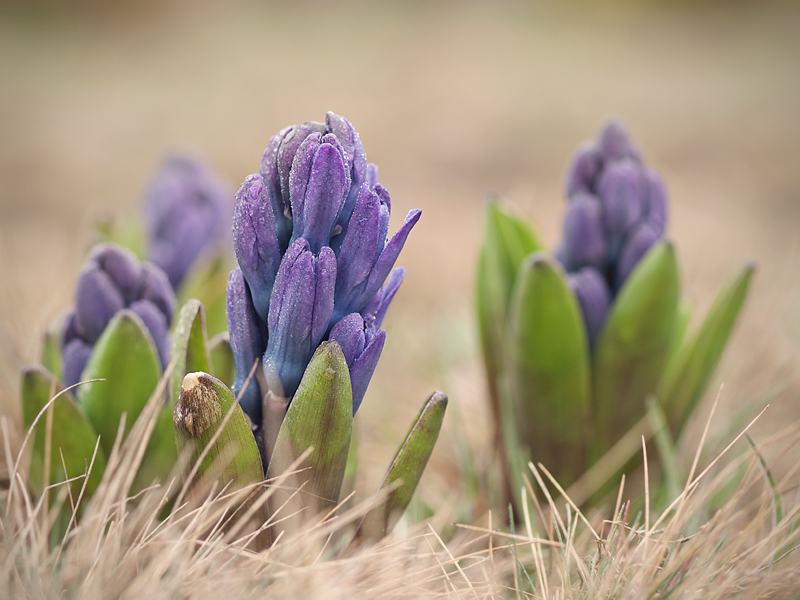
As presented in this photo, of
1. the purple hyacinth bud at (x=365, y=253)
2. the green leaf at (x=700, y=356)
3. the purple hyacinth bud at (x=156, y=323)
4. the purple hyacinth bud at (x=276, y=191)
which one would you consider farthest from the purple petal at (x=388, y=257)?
the green leaf at (x=700, y=356)

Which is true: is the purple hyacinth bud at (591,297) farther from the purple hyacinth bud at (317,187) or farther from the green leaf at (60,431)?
the green leaf at (60,431)

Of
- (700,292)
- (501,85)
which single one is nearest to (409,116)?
(501,85)

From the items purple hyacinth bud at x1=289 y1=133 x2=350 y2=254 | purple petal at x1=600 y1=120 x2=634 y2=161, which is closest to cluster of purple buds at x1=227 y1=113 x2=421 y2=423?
purple hyacinth bud at x1=289 y1=133 x2=350 y2=254

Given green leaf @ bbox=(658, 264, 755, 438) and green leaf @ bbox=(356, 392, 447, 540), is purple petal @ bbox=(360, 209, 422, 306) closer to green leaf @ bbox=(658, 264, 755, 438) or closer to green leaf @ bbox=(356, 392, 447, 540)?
green leaf @ bbox=(356, 392, 447, 540)

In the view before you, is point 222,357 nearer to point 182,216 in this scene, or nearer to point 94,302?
point 94,302

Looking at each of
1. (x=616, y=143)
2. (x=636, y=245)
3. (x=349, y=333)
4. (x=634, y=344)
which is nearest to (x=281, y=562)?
(x=349, y=333)

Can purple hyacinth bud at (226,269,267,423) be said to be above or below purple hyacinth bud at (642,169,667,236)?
below

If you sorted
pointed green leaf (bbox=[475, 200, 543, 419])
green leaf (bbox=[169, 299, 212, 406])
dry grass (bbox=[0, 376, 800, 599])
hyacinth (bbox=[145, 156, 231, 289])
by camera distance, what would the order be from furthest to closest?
1. hyacinth (bbox=[145, 156, 231, 289])
2. pointed green leaf (bbox=[475, 200, 543, 419])
3. green leaf (bbox=[169, 299, 212, 406])
4. dry grass (bbox=[0, 376, 800, 599])

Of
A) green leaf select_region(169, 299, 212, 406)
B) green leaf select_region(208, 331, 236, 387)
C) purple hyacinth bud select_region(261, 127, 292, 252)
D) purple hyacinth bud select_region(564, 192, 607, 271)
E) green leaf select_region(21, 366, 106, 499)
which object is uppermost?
purple hyacinth bud select_region(261, 127, 292, 252)
